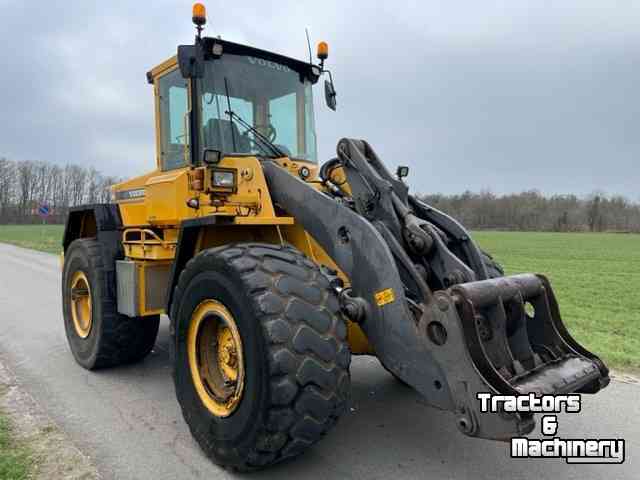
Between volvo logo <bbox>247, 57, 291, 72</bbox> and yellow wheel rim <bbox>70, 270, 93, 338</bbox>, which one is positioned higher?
volvo logo <bbox>247, 57, 291, 72</bbox>

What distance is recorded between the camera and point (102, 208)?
5797 mm

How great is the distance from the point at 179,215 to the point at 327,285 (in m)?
2.02

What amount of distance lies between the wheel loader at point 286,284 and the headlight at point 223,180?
0.01 meters

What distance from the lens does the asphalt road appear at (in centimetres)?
340

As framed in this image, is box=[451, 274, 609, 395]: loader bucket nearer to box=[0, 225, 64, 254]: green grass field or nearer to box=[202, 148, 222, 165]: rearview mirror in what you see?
box=[202, 148, 222, 165]: rearview mirror

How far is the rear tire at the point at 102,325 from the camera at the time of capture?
5.43 m

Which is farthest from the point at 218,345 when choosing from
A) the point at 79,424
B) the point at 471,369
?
the point at 471,369

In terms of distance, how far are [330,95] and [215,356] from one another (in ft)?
10.1

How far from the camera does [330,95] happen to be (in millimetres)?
5547

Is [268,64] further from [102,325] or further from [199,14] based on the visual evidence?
[102,325]

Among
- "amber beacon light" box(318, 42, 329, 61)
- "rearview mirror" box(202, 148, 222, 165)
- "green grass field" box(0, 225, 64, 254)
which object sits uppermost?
"amber beacon light" box(318, 42, 329, 61)

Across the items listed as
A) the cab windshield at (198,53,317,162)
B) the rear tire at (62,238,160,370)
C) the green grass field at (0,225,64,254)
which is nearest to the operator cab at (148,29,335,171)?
the cab windshield at (198,53,317,162)

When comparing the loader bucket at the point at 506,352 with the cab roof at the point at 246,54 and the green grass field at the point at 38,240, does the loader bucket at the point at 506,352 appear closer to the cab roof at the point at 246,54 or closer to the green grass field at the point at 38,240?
the cab roof at the point at 246,54

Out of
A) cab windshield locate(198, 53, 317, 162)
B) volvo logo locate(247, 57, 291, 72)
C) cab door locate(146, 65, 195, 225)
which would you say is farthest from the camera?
volvo logo locate(247, 57, 291, 72)
